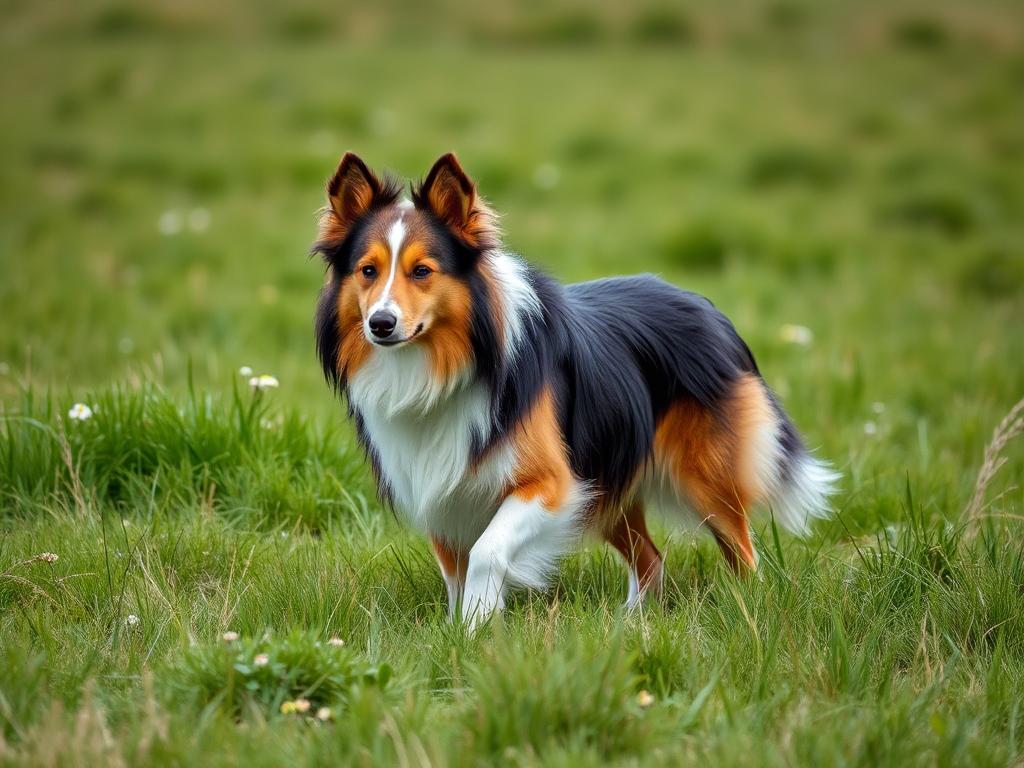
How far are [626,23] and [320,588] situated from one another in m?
15.1

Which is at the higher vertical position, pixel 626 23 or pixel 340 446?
pixel 626 23

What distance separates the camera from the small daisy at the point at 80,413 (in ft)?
15.9

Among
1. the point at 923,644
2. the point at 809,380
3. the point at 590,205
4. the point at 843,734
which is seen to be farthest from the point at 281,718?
the point at 590,205

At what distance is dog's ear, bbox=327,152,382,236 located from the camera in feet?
13.1

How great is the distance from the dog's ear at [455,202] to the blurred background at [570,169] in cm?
204

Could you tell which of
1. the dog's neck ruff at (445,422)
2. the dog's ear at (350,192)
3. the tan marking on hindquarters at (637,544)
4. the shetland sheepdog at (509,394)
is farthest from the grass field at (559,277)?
the dog's ear at (350,192)

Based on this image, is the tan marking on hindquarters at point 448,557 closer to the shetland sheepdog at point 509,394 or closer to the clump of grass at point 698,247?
the shetland sheepdog at point 509,394

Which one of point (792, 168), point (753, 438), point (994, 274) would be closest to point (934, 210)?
point (792, 168)

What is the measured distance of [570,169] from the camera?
1191cm

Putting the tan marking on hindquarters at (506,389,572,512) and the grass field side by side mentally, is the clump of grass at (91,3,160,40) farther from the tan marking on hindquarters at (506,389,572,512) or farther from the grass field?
the tan marking on hindquarters at (506,389,572,512)

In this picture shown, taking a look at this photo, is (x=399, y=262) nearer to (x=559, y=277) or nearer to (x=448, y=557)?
(x=448, y=557)

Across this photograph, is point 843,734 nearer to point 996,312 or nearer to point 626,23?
point 996,312

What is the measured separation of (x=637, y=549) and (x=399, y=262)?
1582mm

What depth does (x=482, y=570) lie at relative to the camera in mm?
3709
